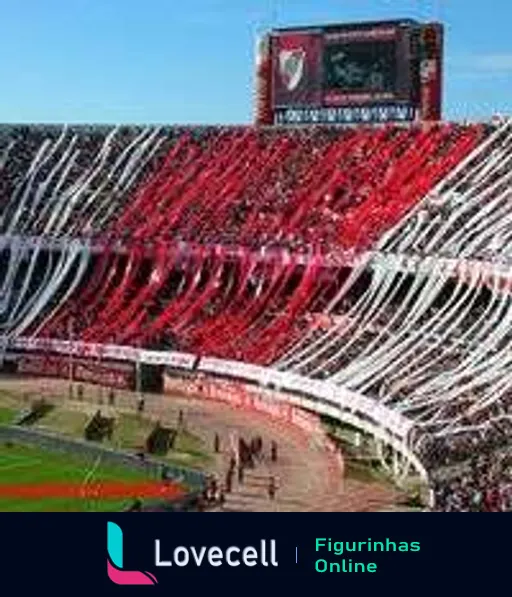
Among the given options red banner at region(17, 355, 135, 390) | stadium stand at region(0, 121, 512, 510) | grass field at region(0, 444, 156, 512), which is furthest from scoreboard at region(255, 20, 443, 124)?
grass field at region(0, 444, 156, 512)

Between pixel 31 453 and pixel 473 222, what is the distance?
82.8ft

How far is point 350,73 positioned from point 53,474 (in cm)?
4514

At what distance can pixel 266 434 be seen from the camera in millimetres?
68000

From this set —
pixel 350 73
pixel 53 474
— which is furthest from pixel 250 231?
pixel 53 474

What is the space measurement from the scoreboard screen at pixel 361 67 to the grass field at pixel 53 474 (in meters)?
41.0

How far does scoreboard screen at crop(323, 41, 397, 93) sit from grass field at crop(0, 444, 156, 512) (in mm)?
40997

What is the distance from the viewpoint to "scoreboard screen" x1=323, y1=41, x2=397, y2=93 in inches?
3824
